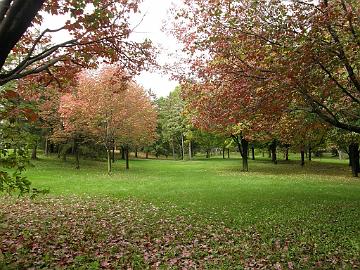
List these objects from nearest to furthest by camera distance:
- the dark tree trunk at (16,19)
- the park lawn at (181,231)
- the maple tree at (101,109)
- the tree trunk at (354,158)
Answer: the dark tree trunk at (16,19)
the park lawn at (181,231)
the maple tree at (101,109)
the tree trunk at (354,158)

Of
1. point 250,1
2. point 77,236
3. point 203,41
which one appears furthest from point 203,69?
point 77,236

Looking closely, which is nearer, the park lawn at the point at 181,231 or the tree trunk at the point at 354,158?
the park lawn at the point at 181,231

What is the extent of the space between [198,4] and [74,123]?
21.8 meters

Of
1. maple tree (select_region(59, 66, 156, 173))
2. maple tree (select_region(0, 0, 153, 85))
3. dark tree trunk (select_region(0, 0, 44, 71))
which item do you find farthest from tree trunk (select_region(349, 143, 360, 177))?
dark tree trunk (select_region(0, 0, 44, 71))

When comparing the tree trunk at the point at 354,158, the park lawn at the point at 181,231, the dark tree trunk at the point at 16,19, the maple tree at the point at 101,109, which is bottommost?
the park lawn at the point at 181,231

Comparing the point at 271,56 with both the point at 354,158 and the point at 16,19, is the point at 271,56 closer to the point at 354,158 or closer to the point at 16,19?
the point at 16,19

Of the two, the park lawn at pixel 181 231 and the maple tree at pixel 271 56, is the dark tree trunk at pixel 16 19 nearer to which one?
the park lawn at pixel 181 231

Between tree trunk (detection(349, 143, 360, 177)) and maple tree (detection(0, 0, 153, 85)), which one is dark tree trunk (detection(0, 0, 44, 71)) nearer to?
maple tree (detection(0, 0, 153, 85))

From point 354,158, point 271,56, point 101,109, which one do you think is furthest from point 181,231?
point 354,158

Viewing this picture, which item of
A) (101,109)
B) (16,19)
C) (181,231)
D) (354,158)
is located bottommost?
(181,231)

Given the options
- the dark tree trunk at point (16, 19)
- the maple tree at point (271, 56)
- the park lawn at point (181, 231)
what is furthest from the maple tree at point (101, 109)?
the dark tree trunk at point (16, 19)

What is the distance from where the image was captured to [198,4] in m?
9.98

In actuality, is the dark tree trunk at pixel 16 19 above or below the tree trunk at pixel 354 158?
above

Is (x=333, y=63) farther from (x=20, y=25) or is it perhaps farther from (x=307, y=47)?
(x=20, y=25)
